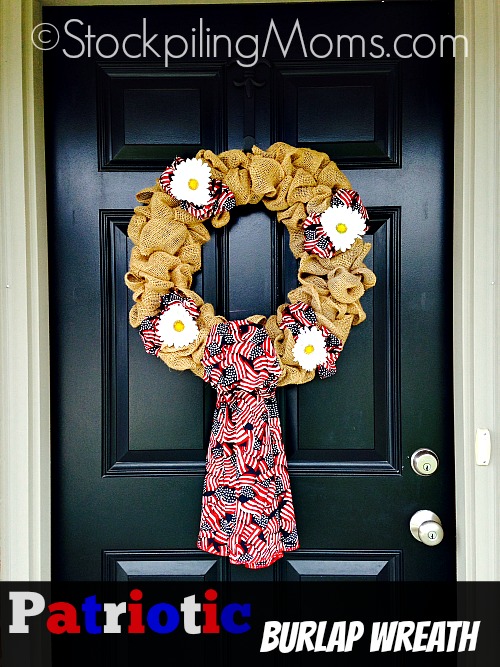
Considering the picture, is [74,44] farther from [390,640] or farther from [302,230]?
[390,640]

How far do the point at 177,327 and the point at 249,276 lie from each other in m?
0.25

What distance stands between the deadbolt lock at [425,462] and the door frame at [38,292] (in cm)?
8

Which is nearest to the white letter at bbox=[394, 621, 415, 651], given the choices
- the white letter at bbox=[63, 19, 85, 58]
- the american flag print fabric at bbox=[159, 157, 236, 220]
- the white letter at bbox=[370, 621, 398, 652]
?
the white letter at bbox=[370, 621, 398, 652]

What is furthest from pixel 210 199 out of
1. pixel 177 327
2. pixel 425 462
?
pixel 425 462

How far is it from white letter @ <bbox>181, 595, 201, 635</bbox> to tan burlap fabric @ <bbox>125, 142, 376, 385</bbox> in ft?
1.90

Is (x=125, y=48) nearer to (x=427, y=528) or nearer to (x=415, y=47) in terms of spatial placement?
(x=415, y=47)

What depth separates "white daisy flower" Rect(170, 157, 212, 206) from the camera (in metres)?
1.30

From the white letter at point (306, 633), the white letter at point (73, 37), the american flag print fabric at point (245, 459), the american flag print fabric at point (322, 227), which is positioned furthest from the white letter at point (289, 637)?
the white letter at point (73, 37)

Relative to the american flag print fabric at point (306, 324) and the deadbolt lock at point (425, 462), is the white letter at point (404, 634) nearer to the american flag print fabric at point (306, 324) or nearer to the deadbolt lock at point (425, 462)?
the deadbolt lock at point (425, 462)

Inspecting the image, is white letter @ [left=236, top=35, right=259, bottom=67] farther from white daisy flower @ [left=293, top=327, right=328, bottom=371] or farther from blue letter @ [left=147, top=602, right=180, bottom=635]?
blue letter @ [left=147, top=602, right=180, bottom=635]

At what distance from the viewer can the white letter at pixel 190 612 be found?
4.75 ft

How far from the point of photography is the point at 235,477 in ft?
4.28

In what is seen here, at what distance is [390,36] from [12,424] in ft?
4.22

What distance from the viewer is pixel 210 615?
4.77 ft
